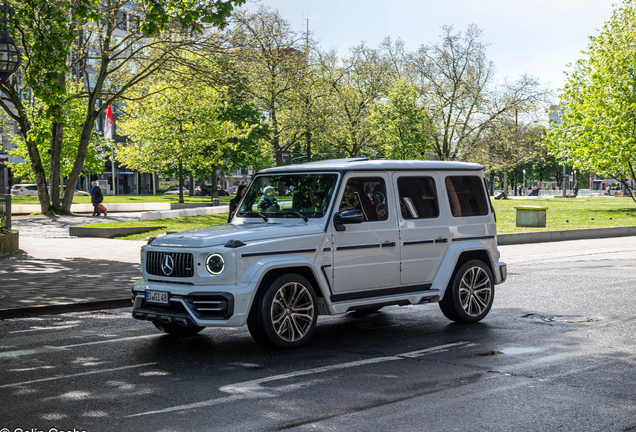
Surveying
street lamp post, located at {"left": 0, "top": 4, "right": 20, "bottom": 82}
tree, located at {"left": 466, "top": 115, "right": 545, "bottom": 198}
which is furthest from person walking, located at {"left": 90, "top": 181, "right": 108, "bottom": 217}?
tree, located at {"left": 466, "top": 115, "right": 545, "bottom": 198}

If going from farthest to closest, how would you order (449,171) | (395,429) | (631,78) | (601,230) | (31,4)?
(631,78) < (601,230) < (31,4) < (449,171) < (395,429)

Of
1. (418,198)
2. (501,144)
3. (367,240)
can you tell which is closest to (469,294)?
(418,198)

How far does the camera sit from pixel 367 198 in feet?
25.7

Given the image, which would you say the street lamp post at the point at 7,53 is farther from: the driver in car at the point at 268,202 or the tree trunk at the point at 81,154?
the tree trunk at the point at 81,154

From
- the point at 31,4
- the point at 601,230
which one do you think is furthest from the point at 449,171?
the point at 601,230

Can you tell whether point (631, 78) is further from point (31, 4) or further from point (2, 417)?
point (2, 417)

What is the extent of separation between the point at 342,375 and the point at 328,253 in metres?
1.53

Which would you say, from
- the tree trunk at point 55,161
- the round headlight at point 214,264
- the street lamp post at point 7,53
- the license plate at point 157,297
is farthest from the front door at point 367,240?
the tree trunk at point 55,161

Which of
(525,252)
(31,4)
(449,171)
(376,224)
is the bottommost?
(525,252)

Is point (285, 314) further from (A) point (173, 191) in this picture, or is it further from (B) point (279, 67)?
(A) point (173, 191)

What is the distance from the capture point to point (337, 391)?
5.62 metres

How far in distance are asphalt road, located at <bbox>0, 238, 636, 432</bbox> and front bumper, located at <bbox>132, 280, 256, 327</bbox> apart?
15.5 inches

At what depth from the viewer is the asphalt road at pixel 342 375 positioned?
16.1 feet

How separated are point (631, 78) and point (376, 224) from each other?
3492 centimetres
